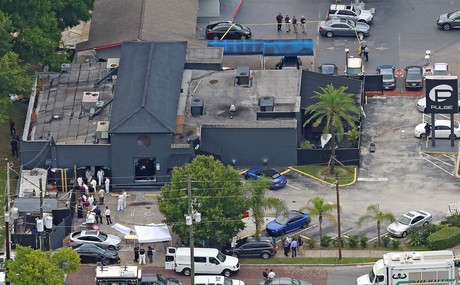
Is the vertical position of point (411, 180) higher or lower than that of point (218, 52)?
lower

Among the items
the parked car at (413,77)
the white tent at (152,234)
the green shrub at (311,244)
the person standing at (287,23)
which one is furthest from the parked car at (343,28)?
the white tent at (152,234)

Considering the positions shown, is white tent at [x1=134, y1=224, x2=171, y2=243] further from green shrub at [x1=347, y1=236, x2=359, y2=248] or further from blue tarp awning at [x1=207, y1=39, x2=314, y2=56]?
blue tarp awning at [x1=207, y1=39, x2=314, y2=56]

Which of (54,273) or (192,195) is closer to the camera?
(54,273)

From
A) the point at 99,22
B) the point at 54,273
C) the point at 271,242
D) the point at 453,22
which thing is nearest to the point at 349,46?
the point at 453,22

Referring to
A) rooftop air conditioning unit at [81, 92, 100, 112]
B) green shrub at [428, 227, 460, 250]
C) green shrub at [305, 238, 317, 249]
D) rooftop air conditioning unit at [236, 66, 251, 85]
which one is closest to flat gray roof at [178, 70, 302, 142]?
rooftop air conditioning unit at [236, 66, 251, 85]

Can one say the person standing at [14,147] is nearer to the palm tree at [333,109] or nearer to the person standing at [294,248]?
the palm tree at [333,109]

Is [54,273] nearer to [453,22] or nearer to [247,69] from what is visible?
[247,69]

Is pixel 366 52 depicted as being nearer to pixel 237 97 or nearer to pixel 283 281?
pixel 237 97
